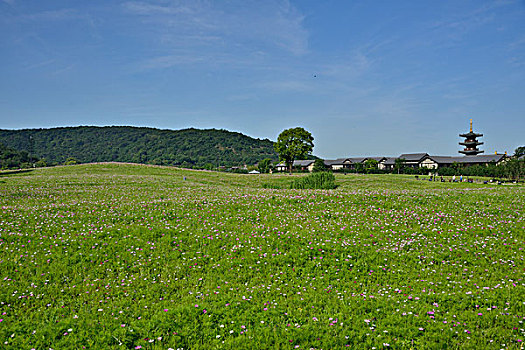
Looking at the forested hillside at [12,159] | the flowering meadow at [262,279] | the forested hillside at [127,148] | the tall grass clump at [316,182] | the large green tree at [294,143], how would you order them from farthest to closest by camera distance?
the forested hillside at [127,148], the forested hillside at [12,159], the large green tree at [294,143], the tall grass clump at [316,182], the flowering meadow at [262,279]

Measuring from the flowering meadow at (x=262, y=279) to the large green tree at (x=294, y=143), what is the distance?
A: 72.5m

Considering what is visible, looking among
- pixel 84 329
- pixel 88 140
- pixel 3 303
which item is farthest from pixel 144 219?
pixel 88 140

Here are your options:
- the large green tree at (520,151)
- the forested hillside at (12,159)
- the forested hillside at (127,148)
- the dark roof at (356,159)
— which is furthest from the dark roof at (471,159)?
the forested hillside at (12,159)

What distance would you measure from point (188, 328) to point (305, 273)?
406 centimetres

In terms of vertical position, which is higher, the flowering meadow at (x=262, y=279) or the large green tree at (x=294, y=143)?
the large green tree at (x=294, y=143)

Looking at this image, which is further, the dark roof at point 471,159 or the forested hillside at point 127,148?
the forested hillside at point 127,148

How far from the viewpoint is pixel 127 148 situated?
178m

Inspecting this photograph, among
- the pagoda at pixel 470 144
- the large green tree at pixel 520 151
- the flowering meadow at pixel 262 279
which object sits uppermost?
the pagoda at pixel 470 144

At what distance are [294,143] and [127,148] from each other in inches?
5020

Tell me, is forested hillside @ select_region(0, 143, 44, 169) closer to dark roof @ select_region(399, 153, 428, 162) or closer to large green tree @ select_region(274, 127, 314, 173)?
large green tree @ select_region(274, 127, 314, 173)

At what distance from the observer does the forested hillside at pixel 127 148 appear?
161 m

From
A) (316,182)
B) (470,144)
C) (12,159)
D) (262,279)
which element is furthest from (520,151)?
(12,159)

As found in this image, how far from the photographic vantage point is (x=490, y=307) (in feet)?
22.3

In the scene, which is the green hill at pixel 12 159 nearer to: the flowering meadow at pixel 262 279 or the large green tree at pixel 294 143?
the large green tree at pixel 294 143
